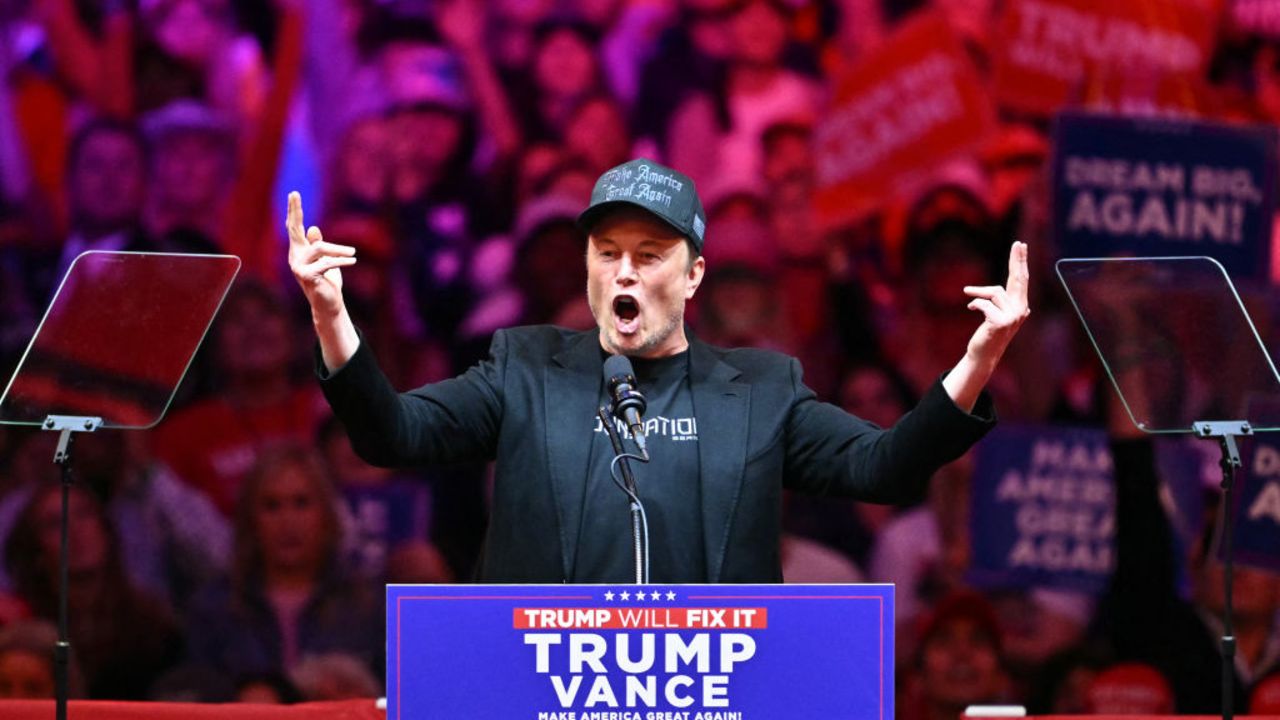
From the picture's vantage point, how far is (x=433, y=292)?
5504mm

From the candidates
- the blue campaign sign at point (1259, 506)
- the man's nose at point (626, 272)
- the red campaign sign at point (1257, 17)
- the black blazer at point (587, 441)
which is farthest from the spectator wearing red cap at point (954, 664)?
the man's nose at point (626, 272)

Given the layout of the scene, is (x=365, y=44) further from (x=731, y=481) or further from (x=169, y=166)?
(x=731, y=481)

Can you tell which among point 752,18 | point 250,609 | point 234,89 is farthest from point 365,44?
point 250,609

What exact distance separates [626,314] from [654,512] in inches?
15.6

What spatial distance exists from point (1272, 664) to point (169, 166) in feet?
13.7

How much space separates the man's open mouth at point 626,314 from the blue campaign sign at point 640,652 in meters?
0.79

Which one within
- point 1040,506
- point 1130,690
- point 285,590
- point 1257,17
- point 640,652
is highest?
point 1257,17

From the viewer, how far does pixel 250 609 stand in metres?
5.43

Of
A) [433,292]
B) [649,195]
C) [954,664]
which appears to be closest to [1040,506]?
[954,664]

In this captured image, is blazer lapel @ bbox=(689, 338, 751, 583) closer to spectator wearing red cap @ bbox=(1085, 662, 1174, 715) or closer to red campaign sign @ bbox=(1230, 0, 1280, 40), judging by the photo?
spectator wearing red cap @ bbox=(1085, 662, 1174, 715)

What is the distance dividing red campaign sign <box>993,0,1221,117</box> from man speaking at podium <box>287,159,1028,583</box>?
2848 millimetres

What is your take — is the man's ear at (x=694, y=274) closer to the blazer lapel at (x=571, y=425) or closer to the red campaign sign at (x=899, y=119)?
the blazer lapel at (x=571, y=425)

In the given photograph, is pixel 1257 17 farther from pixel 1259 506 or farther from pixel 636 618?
pixel 636 618

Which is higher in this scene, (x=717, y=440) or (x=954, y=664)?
(x=717, y=440)
